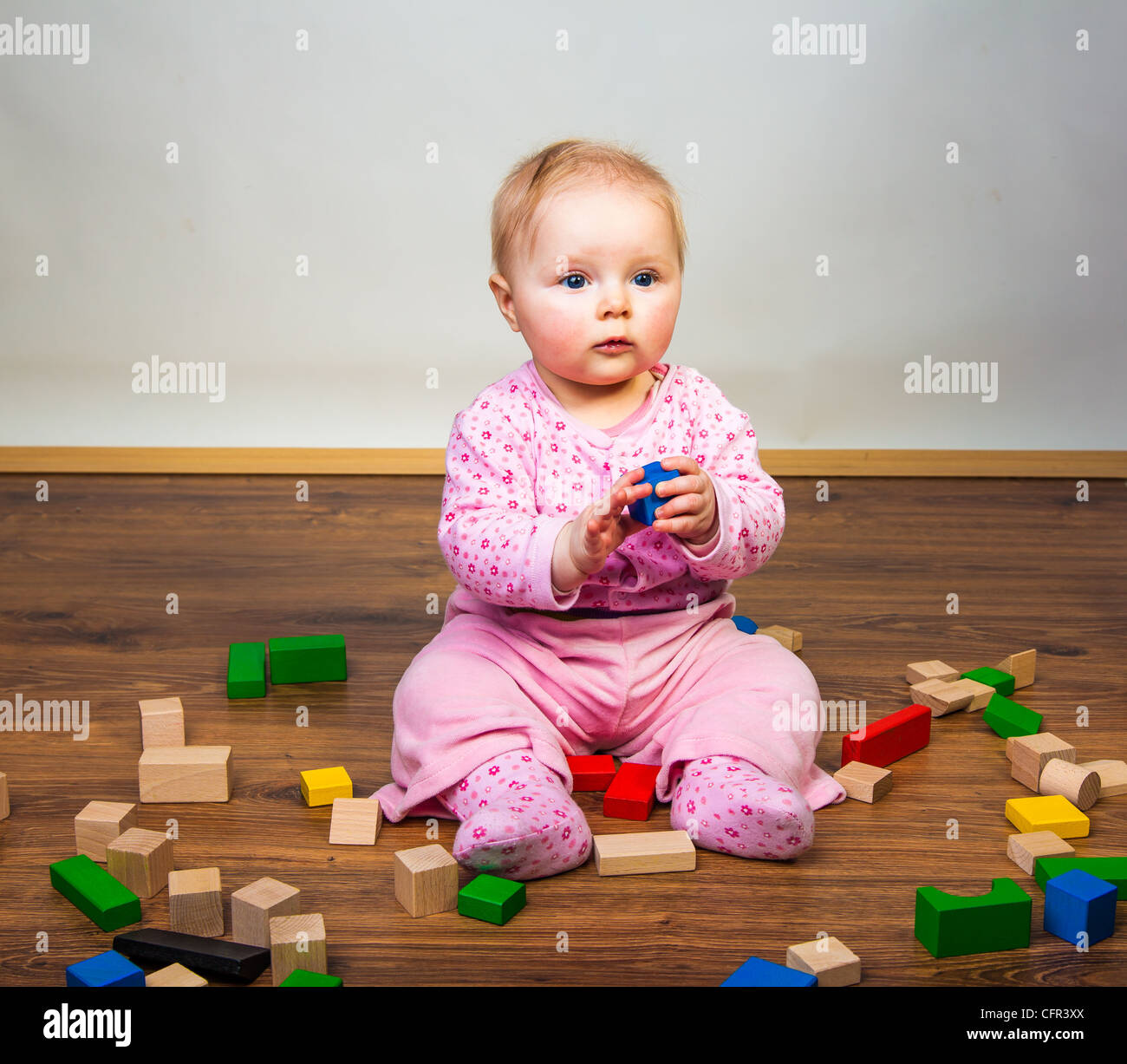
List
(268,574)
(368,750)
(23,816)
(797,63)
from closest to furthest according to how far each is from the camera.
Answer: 1. (23,816)
2. (368,750)
3. (268,574)
4. (797,63)

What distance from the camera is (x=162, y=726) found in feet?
5.00

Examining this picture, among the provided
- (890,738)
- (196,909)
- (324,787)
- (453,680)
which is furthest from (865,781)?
(196,909)

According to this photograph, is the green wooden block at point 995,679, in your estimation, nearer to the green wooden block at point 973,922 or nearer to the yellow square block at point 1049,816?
the yellow square block at point 1049,816

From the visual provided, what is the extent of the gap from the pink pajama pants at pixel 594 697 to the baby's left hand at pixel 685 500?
17 cm

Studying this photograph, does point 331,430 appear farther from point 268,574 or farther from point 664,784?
point 664,784

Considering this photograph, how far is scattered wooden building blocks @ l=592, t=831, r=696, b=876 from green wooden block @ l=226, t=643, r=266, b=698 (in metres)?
0.58

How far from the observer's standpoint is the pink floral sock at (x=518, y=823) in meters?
1.20

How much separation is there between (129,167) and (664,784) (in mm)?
2134

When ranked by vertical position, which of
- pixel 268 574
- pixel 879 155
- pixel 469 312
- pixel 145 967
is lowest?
pixel 145 967

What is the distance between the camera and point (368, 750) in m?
1.54

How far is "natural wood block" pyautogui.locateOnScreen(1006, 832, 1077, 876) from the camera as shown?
49.5 inches

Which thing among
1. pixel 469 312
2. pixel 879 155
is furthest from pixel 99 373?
pixel 879 155

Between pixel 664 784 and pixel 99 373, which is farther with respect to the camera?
pixel 99 373

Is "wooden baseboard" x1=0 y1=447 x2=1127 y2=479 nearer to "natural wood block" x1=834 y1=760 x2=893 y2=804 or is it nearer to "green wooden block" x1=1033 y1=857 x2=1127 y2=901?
"natural wood block" x1=834 y1=760 x2=893 y2=804
